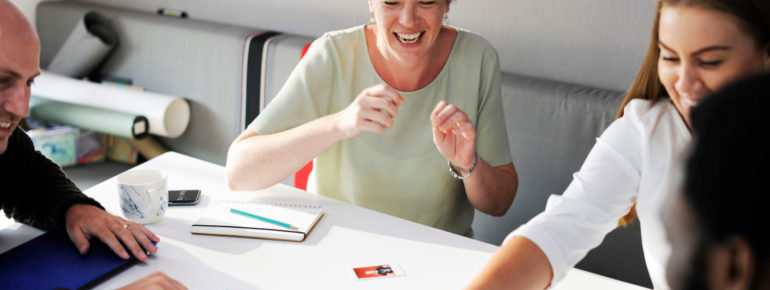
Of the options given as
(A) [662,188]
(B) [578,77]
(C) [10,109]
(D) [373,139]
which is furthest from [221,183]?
(B) [578,77]

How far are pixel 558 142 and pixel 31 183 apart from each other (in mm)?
1285

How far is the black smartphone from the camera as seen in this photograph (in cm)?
131

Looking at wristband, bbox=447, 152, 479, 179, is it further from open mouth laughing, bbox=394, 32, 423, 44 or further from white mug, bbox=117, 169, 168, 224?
white mug, bbox=117, 169, 168, 224

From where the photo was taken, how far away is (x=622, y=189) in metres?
1.07

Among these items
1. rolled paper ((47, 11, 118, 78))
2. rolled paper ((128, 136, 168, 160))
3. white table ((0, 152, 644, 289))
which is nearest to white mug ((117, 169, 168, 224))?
white table ((0, 152, 644, 289))

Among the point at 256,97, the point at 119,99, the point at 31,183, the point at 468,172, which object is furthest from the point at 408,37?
Result: the point at 119,99

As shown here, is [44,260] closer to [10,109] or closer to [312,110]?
[10,109]

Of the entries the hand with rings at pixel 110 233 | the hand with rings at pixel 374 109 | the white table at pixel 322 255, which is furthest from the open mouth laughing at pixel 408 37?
the hand with rings at pixel 110 233

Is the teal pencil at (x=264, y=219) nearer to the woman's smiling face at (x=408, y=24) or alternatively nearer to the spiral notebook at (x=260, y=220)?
the spiral notebook at (x=260, y=220)

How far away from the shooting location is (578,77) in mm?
1985

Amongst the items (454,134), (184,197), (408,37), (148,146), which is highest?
(408,37)

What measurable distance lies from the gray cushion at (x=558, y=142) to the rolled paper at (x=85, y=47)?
1583mm

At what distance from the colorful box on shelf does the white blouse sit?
6.24 ft

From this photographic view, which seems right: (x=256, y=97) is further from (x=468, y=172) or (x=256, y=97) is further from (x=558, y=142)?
(x=468, y=172)
